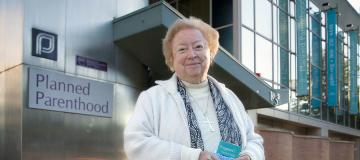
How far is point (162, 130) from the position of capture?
2.27 meters

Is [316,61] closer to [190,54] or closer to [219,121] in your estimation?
[219,121]

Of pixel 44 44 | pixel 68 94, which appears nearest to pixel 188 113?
pixel 44 44

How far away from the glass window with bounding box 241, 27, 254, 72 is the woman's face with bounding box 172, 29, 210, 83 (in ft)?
39.9

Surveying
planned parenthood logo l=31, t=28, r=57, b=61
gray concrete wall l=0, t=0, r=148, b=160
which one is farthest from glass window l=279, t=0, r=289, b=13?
Result: planned parenthood logo l=31, t=28, r=57, b=61

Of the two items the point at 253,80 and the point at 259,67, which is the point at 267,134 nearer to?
the point at 253,80

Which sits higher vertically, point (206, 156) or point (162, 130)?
point (162, 130)

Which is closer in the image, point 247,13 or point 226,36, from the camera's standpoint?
point 226,36

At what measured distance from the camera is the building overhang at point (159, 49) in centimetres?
782

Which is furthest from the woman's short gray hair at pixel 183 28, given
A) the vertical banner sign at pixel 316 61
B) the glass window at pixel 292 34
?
the vertical banner sign at pixel 316 61

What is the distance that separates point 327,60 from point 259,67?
26.7 ft

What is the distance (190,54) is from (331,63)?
21.2m

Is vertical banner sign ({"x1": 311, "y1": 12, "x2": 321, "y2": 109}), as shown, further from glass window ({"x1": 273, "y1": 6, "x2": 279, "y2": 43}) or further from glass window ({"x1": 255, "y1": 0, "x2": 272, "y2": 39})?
glass window ({"x1": 255, "y1": 0, "x2": 272, "y2": 39})

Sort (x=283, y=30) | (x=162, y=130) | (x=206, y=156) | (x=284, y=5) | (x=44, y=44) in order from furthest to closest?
(x=284, y=5) < (x=283, y=30) < (x=44, y=44) < (x=162, y=130) < (x=206, y=156)

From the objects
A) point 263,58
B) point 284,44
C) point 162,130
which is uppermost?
point 284,44
